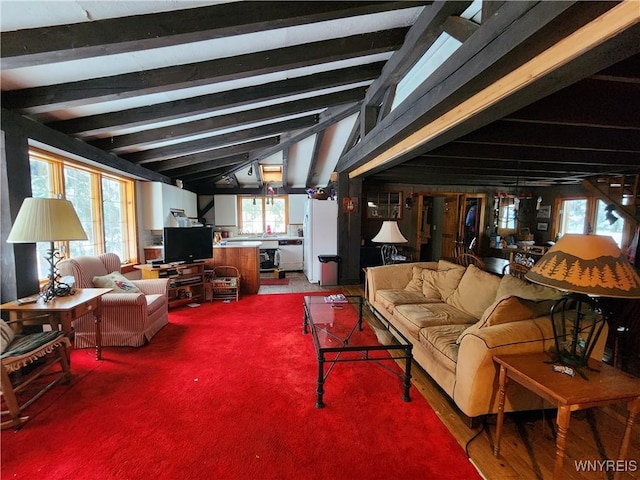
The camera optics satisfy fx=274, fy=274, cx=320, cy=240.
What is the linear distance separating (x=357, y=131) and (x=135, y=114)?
301 centimetres

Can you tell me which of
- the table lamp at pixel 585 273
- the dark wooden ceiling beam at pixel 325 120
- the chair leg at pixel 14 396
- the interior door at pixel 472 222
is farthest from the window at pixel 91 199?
the interior door at pixel 472 222

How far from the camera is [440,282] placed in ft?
10.5

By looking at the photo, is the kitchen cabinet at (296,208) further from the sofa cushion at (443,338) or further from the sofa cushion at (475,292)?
the sofa cushion at (443,338)

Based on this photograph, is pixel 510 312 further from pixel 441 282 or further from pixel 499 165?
pixel 499 165

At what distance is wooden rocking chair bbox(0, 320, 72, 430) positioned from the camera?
1749mm

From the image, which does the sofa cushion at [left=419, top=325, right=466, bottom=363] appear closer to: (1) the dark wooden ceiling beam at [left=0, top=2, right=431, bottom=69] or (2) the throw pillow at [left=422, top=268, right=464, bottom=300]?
(2) the throw pillow at [left=422, top=268, right=464, bottom=300]

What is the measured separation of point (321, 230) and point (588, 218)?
19.7 feet

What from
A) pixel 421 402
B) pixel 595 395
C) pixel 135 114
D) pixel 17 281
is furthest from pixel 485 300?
pixel 17 281

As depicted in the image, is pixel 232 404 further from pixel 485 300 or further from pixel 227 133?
pixel 227 133

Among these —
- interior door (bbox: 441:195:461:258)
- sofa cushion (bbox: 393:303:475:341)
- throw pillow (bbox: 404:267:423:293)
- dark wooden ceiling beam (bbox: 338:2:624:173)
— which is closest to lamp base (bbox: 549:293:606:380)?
sofa cushion (bbox: 393:303:475:341)

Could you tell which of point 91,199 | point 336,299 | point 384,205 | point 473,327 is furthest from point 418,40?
point 91,199

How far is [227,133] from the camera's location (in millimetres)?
4160

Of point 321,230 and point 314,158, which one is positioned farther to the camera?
point 314,158

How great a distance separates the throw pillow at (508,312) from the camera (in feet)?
6.06
